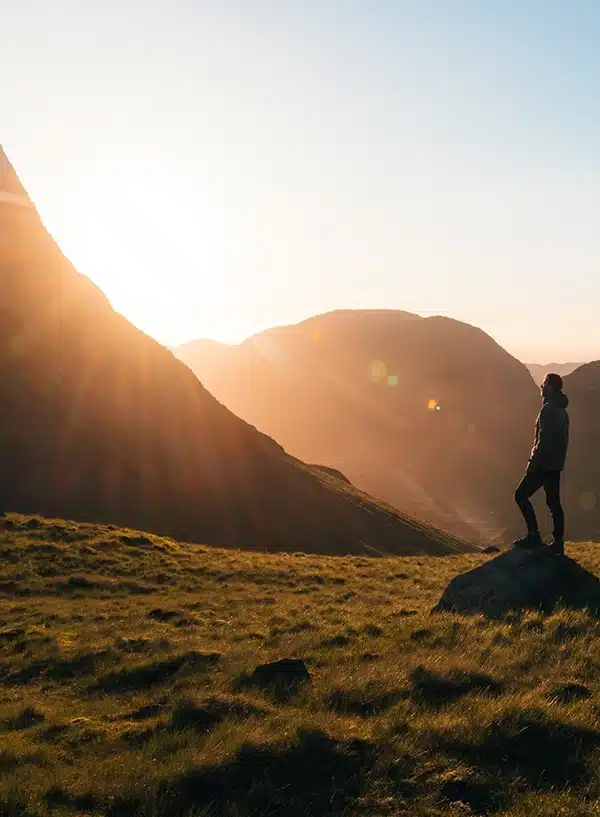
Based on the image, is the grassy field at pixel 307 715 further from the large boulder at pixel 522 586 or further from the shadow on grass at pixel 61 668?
the large boulder at pixel 522 586

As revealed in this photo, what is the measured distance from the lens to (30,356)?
200 ft

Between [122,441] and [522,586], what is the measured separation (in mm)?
54294

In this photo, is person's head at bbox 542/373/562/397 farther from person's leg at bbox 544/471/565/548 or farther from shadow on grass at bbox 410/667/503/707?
shadow on grass at bbox 410/667/503/707

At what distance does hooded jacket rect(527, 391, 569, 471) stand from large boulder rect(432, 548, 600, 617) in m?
2.11

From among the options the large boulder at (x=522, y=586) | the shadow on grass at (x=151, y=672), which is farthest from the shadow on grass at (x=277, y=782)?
the large boulder at (x=522, y=586)

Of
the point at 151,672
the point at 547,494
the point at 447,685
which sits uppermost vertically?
the point at 547,494

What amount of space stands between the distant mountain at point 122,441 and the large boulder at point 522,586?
134ft

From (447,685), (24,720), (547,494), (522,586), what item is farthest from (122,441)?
(447,685)

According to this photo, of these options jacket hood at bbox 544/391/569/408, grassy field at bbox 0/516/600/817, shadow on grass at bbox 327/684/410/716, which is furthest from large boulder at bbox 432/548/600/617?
shadow on grass at bbox 327/684/410/716

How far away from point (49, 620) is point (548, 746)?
13.6 m

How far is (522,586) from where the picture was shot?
13.3m

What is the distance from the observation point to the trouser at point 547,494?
14.5m

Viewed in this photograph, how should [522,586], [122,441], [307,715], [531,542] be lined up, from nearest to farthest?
[307,715] → [522,586] → [531,542] → [122,441]

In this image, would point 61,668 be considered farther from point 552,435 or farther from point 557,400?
point 557,400
